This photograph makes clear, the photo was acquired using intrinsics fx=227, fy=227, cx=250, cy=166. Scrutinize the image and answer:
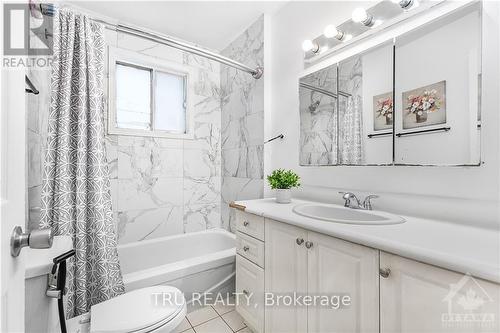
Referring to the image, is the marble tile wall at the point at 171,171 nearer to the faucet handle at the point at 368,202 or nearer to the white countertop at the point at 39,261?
the white countertop at the point at 39,261

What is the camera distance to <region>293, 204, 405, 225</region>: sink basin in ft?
3.60

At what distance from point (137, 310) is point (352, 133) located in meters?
1.58

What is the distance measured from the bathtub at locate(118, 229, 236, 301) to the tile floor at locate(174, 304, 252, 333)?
16cm

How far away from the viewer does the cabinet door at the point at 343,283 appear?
0.86 m

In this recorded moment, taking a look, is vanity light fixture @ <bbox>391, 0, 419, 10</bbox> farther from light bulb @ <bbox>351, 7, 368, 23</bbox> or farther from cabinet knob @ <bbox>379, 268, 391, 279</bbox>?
cabinet knob @ <bbox>379, 268, 391, 279</bbox>

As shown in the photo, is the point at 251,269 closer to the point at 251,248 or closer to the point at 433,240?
the point at 251,248

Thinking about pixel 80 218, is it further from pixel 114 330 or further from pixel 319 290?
pixel 319 290

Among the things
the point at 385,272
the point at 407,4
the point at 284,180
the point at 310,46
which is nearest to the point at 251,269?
the point at 284,180

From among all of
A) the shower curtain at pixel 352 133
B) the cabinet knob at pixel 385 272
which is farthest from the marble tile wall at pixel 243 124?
the cabinet knob at pixel 385 272

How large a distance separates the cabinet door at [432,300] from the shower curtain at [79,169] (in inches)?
58.9

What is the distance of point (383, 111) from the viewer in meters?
1.30

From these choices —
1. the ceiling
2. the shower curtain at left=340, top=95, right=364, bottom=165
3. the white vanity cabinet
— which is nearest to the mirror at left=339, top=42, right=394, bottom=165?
the shower curtain at left=340, top=95, right=364, bottom=165

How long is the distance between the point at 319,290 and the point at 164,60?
2476 millimetres

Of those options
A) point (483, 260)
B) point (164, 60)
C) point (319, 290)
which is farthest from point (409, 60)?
point (164, 60)
